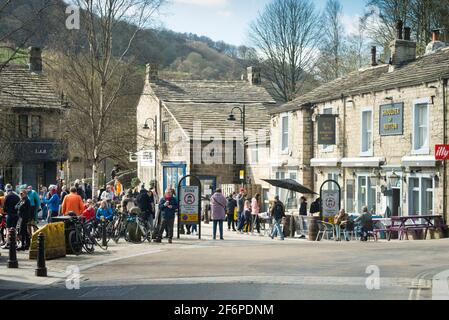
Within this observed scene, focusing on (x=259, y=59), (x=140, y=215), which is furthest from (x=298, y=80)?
(x=140, y=215)

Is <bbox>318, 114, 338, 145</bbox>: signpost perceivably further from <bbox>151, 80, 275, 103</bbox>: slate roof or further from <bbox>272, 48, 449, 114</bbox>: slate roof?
<bbox>151, 80, 275, 103</bbox>: slate roof

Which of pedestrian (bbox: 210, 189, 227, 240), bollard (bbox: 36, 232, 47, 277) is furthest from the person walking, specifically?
pedestrian (bbox: 210, 189, 227, 240)

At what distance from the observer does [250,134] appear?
175 ft

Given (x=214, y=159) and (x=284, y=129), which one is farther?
(x=214, y=159)

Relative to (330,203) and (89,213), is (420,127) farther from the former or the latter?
(89,213)

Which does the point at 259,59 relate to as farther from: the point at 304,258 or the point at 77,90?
the point at 304,258

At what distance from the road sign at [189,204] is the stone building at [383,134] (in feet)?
30.8

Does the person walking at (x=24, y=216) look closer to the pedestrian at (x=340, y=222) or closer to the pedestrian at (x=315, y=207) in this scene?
the pedestrian at (x=340, y=222)

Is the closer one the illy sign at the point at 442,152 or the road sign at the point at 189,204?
the road sign at the point at 189,204

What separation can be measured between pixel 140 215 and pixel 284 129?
20773mm

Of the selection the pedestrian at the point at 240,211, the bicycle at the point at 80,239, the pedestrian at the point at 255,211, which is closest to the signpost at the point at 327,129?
the pedestrian at the point at 240,211

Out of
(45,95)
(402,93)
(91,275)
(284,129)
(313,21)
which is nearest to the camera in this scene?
(91,275)

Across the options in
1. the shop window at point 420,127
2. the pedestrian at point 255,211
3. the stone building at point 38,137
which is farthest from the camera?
the stone building at point 38,137

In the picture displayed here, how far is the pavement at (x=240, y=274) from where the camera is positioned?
548 inches
